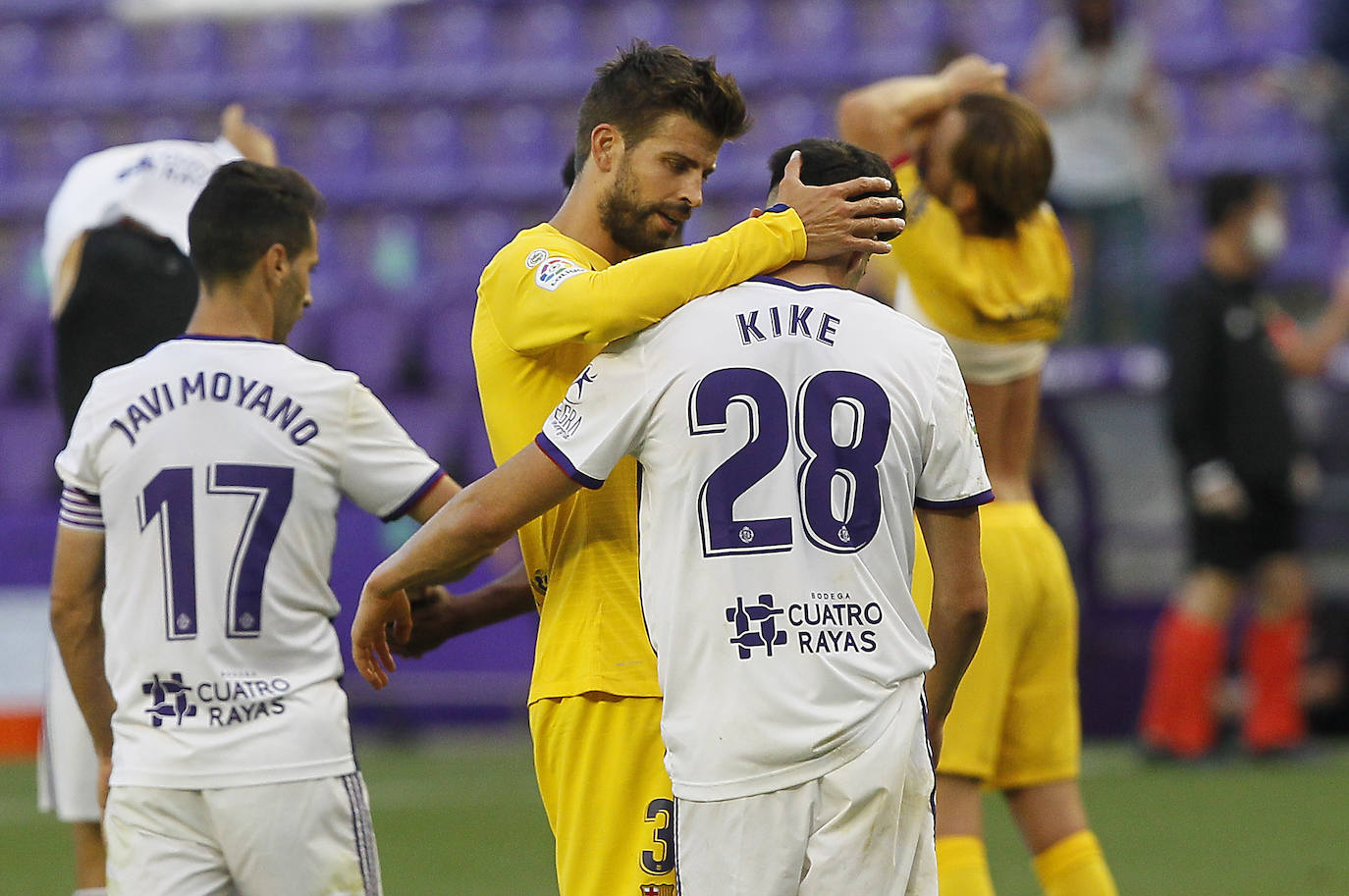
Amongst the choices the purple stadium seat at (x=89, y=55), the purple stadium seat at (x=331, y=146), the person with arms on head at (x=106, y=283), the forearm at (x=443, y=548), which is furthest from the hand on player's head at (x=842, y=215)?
the purple stadium seat at (x=89, y=55)

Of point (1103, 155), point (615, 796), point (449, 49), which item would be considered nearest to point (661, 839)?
point (615, 796)

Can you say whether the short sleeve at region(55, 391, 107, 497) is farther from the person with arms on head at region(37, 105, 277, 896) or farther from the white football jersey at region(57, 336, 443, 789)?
the person with arms on head at region(37, 105, 277, 896)

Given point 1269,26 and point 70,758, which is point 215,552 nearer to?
point 70,758

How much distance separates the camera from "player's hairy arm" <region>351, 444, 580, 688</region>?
3.04 m

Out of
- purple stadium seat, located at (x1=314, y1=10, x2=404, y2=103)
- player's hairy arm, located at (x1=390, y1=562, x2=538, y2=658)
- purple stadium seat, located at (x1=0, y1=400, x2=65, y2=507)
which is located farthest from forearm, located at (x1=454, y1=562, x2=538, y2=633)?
purple stadium seat, located at (x1=314, y1=10, x2=404, y2=103)

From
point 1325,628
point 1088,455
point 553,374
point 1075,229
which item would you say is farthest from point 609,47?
point 553,374

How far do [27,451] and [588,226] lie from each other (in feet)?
28.6

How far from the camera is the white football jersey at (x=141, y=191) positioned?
4475 mm

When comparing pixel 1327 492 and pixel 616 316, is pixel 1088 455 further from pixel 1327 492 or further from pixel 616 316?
pixel 616 316

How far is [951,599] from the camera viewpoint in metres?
3.19

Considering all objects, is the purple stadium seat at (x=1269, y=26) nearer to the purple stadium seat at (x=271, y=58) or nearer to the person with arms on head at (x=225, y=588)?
the purple stadium seat at (x=271, y=58)

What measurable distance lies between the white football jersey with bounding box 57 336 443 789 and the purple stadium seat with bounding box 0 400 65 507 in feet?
26.2

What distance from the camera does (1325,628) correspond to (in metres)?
9.04

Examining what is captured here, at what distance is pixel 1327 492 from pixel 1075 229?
2021 millimetres
